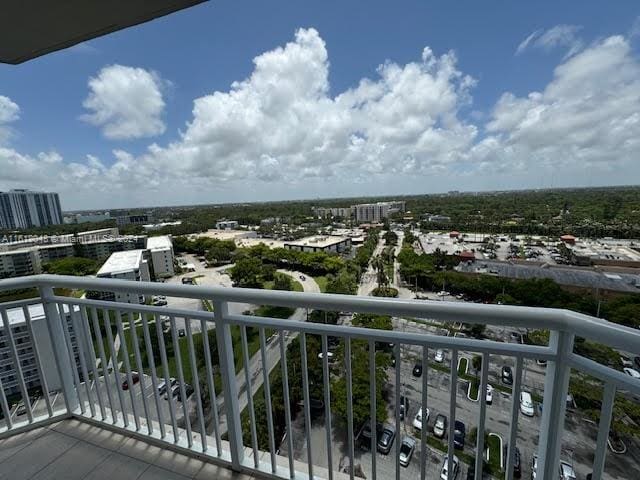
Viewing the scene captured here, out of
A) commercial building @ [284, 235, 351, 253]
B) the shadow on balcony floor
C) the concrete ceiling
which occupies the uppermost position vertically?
the concrete ceiling

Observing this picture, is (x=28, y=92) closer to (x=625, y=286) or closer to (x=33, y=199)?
(x=33, y=199)

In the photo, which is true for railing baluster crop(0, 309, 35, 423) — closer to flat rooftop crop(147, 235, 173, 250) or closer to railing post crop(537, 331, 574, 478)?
railing post crop(537, 331, 574, 478)

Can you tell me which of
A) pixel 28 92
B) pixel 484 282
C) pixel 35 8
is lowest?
pixel 484 282

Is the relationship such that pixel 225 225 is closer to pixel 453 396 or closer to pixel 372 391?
pixel 372 391

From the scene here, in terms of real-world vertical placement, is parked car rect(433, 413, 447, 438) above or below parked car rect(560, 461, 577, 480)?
below

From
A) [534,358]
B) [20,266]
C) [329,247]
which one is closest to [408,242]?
[329,247]

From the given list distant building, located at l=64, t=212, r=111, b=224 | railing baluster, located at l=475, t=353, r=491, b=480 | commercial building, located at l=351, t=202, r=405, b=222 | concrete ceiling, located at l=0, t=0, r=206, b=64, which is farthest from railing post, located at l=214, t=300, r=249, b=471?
commercial building, located at l=351, t=202, r=405, b=222
